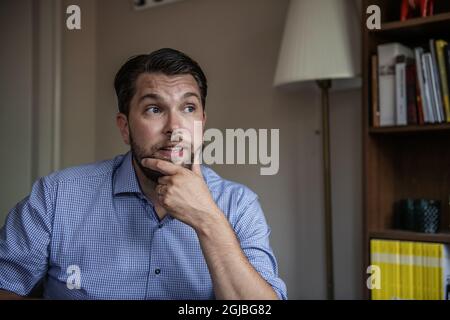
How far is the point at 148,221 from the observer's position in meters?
0.80

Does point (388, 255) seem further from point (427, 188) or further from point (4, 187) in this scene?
point (4, 187)

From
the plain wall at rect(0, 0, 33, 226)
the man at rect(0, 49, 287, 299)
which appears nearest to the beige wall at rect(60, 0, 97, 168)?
the plain wall at rect(0, 0, 33, 226)

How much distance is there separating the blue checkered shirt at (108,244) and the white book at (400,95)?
550 mm

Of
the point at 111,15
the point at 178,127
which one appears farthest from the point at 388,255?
the point at 111,15

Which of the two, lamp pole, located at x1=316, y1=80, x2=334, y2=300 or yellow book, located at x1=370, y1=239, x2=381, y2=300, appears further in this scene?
lamp pole, located at x1=316, y1=80, x2=334, y2=300

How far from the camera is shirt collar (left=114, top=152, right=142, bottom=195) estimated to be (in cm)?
82

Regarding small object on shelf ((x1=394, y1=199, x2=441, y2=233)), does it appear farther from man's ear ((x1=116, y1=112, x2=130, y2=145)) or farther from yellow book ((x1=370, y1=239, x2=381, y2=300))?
man's ear ((x1=116, y1=112, x2=130, y2=145))

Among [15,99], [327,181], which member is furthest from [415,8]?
[15,99]

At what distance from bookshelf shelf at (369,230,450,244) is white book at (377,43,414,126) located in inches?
10.9

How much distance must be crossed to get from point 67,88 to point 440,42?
945 mm

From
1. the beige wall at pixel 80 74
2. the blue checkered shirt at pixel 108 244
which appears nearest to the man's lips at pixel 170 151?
the blue checkered shirt at pixel 108 244

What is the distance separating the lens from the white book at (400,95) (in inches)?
47.4

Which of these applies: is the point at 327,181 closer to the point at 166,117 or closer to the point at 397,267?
the point at 397,267

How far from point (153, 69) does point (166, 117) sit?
0.10 meters
